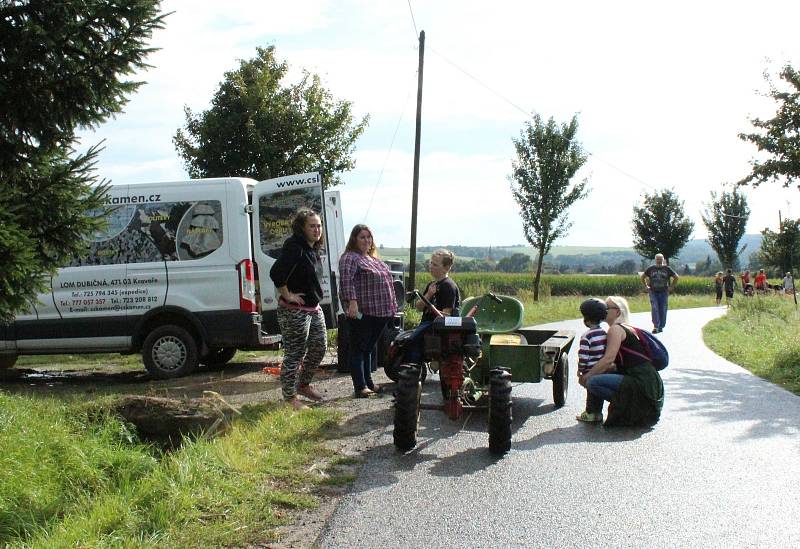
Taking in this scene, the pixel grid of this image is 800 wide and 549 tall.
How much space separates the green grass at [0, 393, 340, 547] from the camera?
4355 millimetres

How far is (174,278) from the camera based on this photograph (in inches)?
426

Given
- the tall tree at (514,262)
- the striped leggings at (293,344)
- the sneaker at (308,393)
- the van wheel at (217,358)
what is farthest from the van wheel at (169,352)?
the tall tree at (514,262)

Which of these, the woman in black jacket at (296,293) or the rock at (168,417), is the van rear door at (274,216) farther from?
→ the rock at (168,417)

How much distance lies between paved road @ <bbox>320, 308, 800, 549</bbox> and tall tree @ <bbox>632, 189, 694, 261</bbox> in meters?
45.2

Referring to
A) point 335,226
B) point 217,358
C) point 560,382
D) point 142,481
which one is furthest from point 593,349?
point 217,358

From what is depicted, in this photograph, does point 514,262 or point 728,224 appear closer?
point 728,224

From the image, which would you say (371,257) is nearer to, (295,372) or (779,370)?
(295,372)

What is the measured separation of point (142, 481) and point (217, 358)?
7.36 metres

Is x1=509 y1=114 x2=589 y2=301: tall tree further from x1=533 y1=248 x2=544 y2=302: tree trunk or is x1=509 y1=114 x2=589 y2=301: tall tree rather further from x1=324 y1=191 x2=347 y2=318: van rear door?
x1=324 y1=191 x2=347 y2=318: van rear door

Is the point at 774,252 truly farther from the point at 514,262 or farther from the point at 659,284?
the point at 514,262

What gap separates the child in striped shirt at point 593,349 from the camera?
25.2 ft

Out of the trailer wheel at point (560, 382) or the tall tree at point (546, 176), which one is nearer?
the trailer wheel at point (560, 382)

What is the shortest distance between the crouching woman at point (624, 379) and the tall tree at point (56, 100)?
4516mm

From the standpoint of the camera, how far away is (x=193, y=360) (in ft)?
35.5
